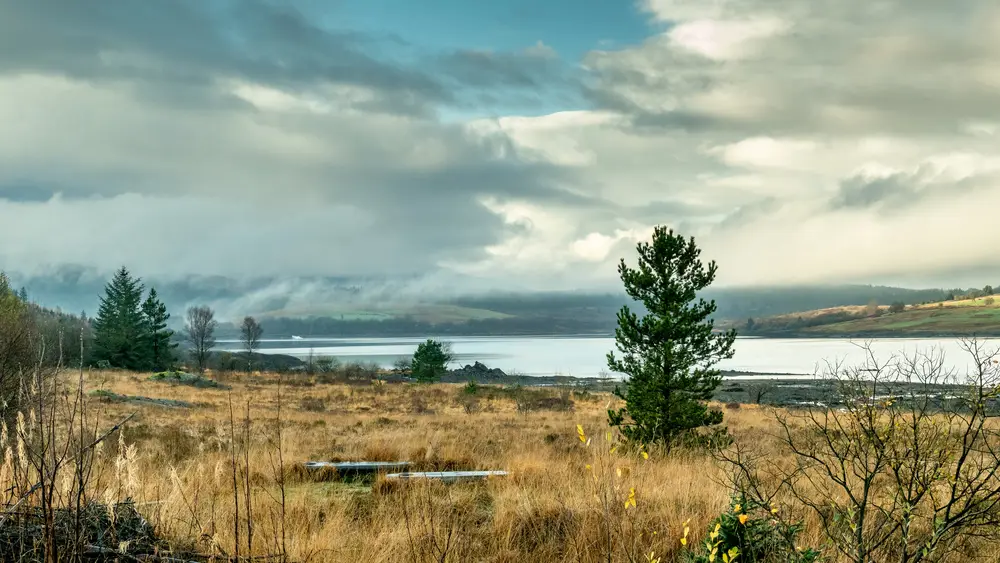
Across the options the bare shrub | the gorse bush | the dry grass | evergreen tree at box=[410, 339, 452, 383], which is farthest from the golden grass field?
evergreen tree at box=[410, 339, 452, 383]

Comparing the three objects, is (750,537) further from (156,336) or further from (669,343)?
(156,336)

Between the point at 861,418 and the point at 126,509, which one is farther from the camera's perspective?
the point at 126,509

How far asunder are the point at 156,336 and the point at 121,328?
320 centimetres

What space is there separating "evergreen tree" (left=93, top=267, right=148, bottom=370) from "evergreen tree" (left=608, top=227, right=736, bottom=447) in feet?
190

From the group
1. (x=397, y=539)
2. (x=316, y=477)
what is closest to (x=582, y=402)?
(x=316, y=477)

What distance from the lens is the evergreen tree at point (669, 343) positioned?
480 inches

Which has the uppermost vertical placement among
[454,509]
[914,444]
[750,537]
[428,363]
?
[914,444]

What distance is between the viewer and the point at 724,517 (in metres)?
4.09

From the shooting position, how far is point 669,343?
12.2 meters

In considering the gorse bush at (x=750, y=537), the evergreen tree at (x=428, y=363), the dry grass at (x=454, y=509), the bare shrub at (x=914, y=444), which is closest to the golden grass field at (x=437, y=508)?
the dry grass at (x=454, y=509)

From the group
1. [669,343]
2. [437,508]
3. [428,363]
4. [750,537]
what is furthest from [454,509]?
[428,363]

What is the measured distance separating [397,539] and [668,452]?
7912mm

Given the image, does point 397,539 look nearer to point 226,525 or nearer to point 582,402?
point 226,525

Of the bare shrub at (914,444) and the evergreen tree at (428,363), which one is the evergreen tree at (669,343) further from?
the evergreen tree at (428,363)
